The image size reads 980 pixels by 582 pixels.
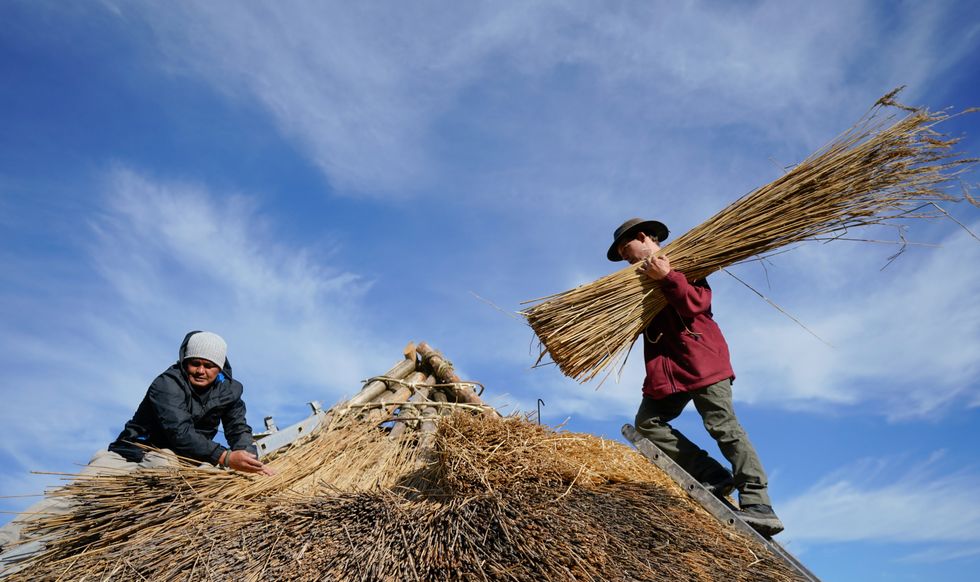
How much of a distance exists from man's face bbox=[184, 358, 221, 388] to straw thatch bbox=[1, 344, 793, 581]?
71 centimetres

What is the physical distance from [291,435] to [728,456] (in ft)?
10.3

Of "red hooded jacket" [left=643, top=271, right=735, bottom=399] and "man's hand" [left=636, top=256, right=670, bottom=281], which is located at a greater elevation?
"man's hand" [left=636, top=256, right=670, bottom=281]

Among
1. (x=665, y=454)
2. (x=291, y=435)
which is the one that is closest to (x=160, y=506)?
(x=291, y=435)

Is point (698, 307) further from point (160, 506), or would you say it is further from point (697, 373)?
point (160, 506)

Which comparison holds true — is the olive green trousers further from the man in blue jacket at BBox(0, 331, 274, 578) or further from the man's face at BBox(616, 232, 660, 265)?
the man in blue jacket at BBox(0, 331, 274, 578)

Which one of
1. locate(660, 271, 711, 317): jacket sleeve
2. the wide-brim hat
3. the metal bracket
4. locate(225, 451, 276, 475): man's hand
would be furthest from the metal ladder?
the metal bracket

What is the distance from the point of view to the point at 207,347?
386 cm

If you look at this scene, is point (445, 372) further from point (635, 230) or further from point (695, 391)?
point (695, 391)

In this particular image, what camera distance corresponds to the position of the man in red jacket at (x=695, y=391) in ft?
10.1

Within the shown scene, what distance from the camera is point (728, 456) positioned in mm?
3152

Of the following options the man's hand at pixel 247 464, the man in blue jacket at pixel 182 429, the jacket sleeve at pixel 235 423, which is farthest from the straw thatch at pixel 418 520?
the jacket sleeve at pixel 235 423

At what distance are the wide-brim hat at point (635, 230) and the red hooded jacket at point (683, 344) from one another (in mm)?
466

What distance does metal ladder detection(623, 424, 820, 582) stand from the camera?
285cm

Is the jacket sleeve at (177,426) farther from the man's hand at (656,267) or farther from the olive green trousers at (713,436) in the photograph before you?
the man's hand at (656,267)
